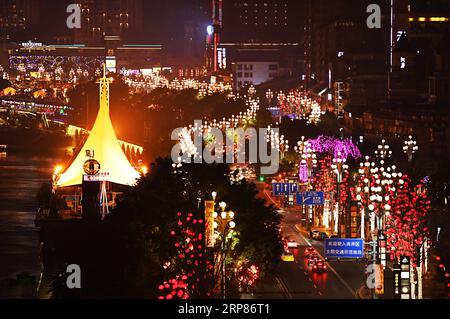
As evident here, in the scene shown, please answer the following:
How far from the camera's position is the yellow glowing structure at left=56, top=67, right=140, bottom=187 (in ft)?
254

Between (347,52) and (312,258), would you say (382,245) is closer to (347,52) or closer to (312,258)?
(312,258)

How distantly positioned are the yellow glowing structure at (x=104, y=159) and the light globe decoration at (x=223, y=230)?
2955 cm

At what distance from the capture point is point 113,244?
→ 4925cm

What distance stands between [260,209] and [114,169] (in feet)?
86.0

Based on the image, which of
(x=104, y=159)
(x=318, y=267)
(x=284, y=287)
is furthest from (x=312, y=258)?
(x=104, y=159)

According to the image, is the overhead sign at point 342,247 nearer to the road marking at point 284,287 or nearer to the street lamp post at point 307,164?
the road marking at point 284,287

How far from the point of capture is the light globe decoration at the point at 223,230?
4356cm

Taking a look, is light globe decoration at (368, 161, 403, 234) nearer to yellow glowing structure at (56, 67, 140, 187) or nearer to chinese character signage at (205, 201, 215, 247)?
chinese character signage at (205, 201, 215, 247)

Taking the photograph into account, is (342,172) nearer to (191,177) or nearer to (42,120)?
(191,177)

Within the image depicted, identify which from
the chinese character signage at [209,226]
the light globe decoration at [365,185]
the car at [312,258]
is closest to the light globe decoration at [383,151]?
the light globe decoration at [365,185]

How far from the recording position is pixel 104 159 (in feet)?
257

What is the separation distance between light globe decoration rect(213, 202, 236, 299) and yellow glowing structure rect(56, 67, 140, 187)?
1163 inches

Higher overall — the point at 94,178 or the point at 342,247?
the point at 94,178

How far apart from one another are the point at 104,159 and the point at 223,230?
34998mm
